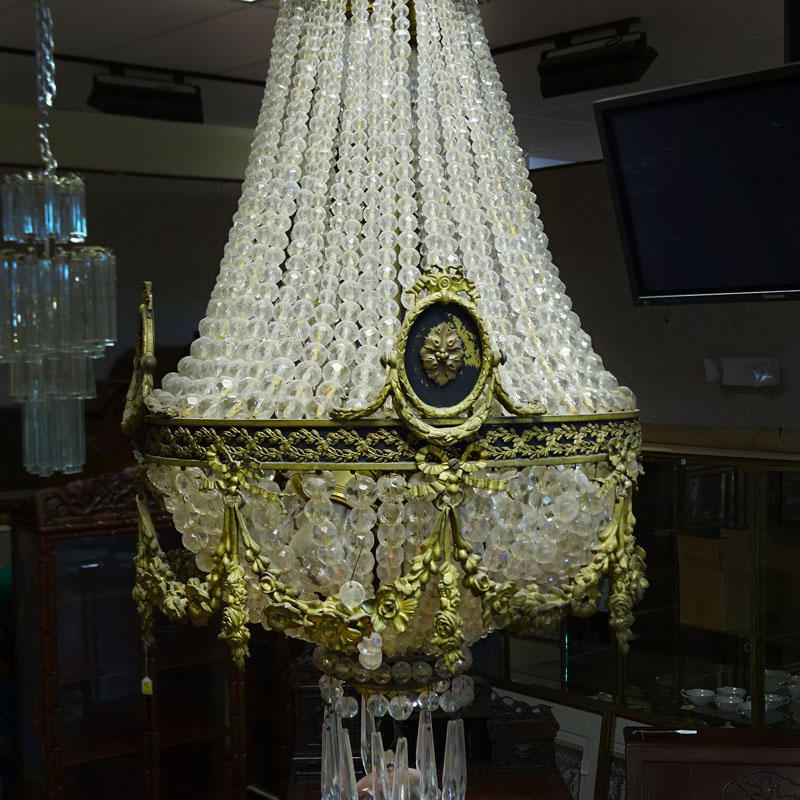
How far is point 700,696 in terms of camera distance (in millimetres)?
3639

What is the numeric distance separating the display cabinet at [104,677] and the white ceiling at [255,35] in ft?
4.59

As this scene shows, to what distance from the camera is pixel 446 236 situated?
126 centimetres

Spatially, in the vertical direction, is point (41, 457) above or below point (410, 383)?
below

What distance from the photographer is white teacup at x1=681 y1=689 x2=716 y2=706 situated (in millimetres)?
3631

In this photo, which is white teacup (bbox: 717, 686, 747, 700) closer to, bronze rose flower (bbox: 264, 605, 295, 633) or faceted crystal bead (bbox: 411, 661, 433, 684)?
faceted crystal bead (bbox: 411, 661, 433, 684)

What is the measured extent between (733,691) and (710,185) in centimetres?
166

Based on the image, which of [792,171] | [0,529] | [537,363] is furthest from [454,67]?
[0,529]

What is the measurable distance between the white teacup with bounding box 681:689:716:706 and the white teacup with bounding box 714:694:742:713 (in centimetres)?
3

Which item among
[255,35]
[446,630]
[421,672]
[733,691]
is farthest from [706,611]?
[446,630]

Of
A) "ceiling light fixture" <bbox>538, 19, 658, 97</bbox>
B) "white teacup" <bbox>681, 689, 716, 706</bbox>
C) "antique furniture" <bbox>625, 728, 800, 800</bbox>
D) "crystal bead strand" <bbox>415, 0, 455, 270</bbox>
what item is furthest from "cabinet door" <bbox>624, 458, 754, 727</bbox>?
"crystal bead strand" <bbox>415, 0, 455, 270</bbox>

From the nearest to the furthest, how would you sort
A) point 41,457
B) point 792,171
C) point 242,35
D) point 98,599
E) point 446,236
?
point 446,236
point 792,171
point 41,457
point 242,35
point 98,599

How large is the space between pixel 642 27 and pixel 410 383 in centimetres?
257

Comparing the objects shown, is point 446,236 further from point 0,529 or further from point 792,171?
point 0,529

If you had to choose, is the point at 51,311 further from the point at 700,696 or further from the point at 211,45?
the point at 700,696
